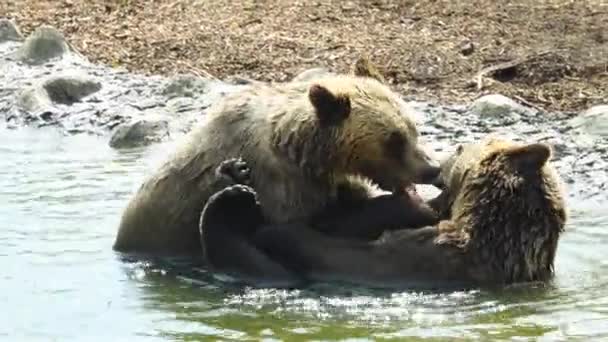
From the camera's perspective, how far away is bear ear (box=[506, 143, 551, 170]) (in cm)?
792

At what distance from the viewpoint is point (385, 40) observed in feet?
49.5

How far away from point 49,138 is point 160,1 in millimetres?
4862

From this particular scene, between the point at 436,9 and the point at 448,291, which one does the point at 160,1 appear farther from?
the point at 448,291

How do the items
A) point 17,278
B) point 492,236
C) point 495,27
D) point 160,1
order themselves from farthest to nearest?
point 160,1
point 495,27
point 17,278
point 492,236

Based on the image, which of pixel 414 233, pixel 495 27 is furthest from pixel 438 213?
pixel 495 27

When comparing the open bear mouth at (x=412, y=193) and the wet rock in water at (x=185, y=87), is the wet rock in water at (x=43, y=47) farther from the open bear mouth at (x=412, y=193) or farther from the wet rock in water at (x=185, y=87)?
the open bear mouth at (x=412, y=193)

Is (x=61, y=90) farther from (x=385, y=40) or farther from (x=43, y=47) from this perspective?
(x=385, y=40)

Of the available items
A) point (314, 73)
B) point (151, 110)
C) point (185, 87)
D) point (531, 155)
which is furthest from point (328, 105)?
point (185, 87)

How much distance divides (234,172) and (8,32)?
9.08 m

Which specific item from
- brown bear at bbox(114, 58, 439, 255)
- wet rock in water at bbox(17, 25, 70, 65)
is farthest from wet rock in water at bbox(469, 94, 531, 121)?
wet rock in water at bbox(17, 25, 70, 65)

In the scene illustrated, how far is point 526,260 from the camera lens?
8086 millimetres

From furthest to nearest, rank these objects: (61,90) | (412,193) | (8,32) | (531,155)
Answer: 1. (8,32)
2. (61,90)
3. (412,193)
4. (531,155)

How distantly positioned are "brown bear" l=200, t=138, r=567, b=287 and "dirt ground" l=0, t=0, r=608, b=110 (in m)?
4.47

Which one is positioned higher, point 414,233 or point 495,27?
point 495,27
